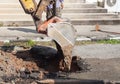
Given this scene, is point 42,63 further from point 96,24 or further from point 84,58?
point 96,24

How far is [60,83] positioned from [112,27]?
30.6 ft

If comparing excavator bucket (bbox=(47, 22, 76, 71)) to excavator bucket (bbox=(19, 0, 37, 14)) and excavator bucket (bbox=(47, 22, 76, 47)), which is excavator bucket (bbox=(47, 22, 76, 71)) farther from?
excavator bucket (bbox=(19, 0, 37, 14))

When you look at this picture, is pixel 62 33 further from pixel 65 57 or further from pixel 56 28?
pixel 65 57

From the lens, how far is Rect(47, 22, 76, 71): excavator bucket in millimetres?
9117

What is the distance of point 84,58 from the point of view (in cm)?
1098

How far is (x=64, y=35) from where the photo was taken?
9203 millimetres

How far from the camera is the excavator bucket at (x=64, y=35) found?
9.12 m

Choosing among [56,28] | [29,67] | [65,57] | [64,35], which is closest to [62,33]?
[64,35]

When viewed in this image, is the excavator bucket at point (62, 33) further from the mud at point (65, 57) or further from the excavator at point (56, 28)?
the mud at point (65, 57)

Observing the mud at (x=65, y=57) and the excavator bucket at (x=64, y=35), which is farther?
the mud at (x=65, y=57)

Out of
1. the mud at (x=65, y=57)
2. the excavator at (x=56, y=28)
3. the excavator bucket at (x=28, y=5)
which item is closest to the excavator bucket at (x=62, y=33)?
the excavator at (x=56, y=28)

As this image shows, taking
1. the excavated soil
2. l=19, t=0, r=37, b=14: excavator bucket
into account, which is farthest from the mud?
l=19, t=0, r=37, b=14: excavator bucket

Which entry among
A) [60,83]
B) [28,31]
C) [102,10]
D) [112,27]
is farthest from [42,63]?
[102,10]

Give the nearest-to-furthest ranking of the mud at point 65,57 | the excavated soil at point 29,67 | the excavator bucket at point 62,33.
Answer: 1. the excavated soil at point 29,67
2. the excavator bucket at point 62,33
3. the mud at point 65,57
